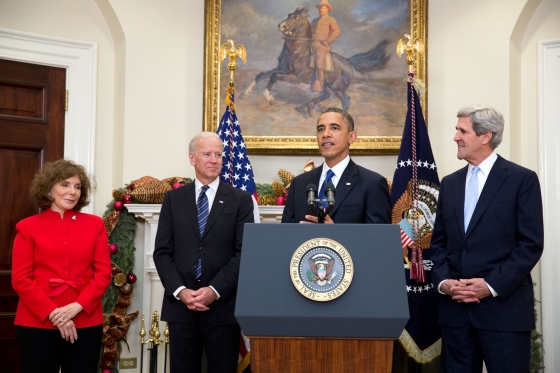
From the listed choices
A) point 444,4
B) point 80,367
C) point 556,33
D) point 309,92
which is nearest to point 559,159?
point 556,33

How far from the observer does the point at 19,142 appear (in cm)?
480

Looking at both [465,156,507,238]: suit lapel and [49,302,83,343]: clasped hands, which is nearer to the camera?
[465,156,507,238]: suit lapel

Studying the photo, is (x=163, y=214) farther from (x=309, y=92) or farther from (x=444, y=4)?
(x=444, y=4)

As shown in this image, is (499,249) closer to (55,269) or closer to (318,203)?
(318,203)

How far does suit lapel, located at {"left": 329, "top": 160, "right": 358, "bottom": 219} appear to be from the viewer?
313 cm

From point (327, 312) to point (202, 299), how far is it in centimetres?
120

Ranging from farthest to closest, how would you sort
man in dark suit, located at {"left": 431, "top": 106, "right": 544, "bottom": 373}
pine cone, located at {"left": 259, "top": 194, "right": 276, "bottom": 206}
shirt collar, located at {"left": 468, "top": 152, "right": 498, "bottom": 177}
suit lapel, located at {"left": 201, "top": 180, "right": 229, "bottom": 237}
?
pine cone, located at {"left": 259, "top": 194, "right": 276, "bottom": 206}, suit lapel, located at {"left": 201, "top": 180, "right": 229, "bottom": 237}, shirt collar, located at {"left": 468, "top": 152, "right": 498, "bottom": 177}, man in dark suit, located at {"left": 431, "top": 106, "right": 544, "bottom": 373}

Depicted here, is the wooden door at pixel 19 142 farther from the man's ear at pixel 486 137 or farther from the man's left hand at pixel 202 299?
the man's ear at pixel 486 137

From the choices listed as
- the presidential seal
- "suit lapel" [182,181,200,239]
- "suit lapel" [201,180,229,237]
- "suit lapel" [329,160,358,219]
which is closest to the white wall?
"suit lapel" [182,181,200,239]

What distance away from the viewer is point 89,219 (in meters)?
3.49

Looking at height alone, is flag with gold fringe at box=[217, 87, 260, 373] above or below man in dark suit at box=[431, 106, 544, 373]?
above

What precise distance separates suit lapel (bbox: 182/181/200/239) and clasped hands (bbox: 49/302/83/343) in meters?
0.73

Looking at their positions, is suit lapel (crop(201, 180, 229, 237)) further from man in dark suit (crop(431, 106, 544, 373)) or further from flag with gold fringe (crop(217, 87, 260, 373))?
man in dark suit (crop(431, 106, 544, 373))

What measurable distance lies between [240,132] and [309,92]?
828 mm
